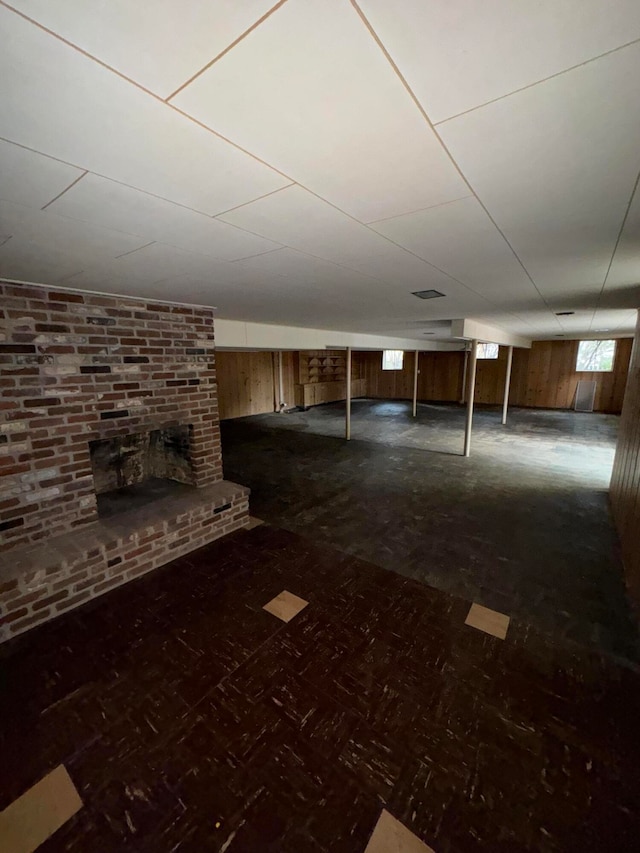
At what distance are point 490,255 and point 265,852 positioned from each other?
258cm

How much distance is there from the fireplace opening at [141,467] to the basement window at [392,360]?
33.5 ft

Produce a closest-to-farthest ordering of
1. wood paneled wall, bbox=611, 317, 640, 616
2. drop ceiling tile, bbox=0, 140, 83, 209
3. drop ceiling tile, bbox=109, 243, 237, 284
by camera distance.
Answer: drop ceiling tile, bbox=0, 140, 83, 209
drop ceiling tile, bbox=109, 243, 237, 284
wood paneled wall, bbox=611, 317, 640, 616

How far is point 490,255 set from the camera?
1824mm

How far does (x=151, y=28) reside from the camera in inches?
21.4

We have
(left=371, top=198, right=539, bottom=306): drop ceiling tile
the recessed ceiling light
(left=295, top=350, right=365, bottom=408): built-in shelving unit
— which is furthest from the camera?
(left=295, top=350, right=365, bottom=408): built-in shelving unit

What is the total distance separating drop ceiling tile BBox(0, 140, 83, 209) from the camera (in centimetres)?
84

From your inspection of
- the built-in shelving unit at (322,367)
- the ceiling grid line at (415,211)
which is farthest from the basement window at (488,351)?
the ceiling grid line at (415,211)

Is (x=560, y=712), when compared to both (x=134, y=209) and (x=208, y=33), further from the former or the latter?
(x=134, y=209)

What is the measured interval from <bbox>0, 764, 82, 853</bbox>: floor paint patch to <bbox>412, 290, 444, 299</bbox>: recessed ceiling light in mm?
3279

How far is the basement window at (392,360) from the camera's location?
485 inches

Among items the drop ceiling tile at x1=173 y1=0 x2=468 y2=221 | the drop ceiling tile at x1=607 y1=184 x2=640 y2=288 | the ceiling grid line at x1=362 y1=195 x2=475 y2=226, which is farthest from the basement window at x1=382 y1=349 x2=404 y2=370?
the drop ceiling tile at x1=173 y1=0 x2=468 y2=221

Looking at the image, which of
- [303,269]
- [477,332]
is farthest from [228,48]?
[477,332]

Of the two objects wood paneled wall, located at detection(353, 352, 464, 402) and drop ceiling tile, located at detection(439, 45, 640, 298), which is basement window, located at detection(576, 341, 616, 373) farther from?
drop ceiling tile, located at detection(439, 45, 640, 298)

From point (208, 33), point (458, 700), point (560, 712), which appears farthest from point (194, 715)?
point (208, 33)
